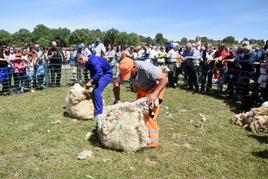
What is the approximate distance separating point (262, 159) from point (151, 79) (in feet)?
8.77

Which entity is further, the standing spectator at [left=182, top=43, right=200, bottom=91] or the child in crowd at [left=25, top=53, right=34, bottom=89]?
the child in crowd at [left=25, top=53, right=34, bottom=89]

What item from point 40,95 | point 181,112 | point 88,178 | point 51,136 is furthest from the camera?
point 40,95

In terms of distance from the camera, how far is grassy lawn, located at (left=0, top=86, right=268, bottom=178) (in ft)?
19.8

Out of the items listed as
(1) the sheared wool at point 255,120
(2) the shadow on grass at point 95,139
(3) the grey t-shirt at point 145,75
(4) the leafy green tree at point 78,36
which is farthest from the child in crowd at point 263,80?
(4) the leafy green tree at point 78,36

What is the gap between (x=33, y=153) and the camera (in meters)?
6.84

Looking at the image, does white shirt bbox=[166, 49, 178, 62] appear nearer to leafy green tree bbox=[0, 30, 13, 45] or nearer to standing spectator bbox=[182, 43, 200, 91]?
standing spectator bbox=[182, 43, 200, 91]

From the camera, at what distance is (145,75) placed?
6.66m

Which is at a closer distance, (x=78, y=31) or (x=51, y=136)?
(x=51, y=136)

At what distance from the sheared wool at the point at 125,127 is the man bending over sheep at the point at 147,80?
0.72 ft

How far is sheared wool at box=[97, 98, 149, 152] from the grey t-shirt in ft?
1.01

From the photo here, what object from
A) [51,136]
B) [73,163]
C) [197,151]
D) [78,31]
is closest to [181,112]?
[197,151]

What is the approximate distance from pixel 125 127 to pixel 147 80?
3.41ft

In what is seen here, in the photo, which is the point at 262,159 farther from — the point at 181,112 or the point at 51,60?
the point at 51,60

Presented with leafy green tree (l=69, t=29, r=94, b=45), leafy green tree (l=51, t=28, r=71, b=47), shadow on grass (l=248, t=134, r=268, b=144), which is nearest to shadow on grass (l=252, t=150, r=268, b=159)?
shadow on grass (l=248, t=134, r=268, b=144)
